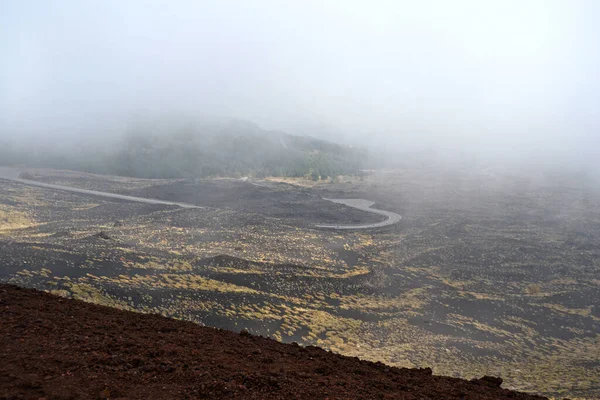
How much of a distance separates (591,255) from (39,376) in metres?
52.0

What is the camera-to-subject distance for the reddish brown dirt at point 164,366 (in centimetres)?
840

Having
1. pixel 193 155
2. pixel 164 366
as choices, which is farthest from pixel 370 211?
pixel 164 366

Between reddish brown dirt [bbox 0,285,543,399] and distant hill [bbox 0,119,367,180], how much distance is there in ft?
321

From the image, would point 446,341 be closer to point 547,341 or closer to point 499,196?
point 547,341

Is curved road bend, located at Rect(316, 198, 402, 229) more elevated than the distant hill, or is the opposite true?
the distant hill

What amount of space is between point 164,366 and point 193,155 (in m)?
114

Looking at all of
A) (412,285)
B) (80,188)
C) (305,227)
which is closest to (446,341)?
(412,285)

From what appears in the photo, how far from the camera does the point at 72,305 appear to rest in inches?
554

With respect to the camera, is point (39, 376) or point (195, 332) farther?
point (195, 332)

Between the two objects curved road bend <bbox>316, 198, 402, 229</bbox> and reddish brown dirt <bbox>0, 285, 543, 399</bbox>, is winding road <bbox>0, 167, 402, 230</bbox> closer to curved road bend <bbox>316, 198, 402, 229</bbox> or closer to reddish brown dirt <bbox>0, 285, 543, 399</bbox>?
curved road bend <bbox>316, 198, 402, 229</bbox>

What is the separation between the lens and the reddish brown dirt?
27.6ft

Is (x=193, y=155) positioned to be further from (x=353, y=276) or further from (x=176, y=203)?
(x=353, y=276)

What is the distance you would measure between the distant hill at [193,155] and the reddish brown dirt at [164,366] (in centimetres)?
9785

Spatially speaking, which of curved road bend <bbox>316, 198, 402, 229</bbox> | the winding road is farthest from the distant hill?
curved road bend <bbox>316, 198, 402, 229</bbox>
